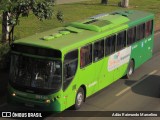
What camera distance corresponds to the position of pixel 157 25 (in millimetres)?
31266

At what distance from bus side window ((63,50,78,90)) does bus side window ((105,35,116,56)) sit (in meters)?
2.45

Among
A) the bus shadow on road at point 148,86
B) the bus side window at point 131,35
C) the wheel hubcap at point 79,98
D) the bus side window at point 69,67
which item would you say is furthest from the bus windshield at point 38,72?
the bus side window at point 131,35

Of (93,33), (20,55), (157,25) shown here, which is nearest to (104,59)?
(93,33)

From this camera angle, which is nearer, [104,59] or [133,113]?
[133,113]

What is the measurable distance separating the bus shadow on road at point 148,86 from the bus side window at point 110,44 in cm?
199

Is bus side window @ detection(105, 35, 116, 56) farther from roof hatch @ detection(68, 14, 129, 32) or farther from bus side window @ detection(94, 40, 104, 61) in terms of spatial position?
roof hatch @ detection(68, 14, 129, 32)

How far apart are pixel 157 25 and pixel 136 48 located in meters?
12.1

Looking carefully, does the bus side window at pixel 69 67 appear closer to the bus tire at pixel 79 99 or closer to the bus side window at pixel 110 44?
the bus tire at pixel 79 99

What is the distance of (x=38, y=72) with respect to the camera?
13.9m

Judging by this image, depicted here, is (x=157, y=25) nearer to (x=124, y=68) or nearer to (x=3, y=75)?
(x=124, y=68)

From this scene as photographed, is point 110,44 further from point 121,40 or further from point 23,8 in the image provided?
point 23,8

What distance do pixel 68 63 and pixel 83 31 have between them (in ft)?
8.04

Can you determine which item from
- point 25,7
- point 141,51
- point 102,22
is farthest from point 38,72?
point 141,51

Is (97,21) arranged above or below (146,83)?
above
